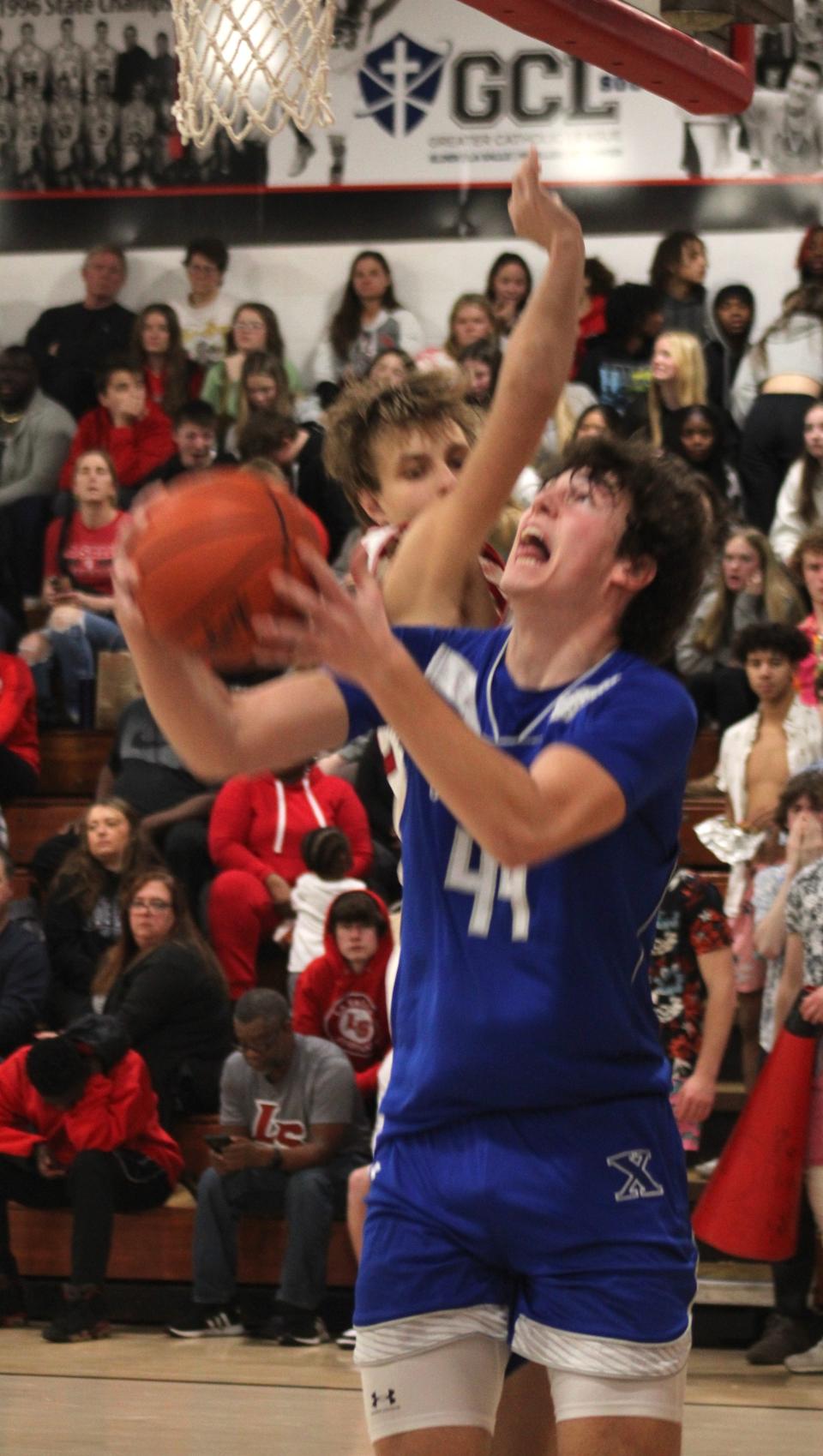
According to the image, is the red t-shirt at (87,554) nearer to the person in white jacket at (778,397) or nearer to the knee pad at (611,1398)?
the person in white jacket at (778,397)

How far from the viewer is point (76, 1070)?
6250 mm

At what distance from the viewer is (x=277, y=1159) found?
622cm

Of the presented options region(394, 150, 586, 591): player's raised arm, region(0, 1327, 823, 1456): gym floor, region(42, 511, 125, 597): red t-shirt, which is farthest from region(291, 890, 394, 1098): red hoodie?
region(394, 150, 586, 591): player's raised arm

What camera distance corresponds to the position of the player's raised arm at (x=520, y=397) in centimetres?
254

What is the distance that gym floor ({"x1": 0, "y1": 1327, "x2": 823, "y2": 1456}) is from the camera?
4918mm

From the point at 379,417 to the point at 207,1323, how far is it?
13.2 feet

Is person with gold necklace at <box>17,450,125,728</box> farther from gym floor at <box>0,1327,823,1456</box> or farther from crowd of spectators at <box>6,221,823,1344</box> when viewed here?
gym floor at <box>0,1327,823,1456</box>

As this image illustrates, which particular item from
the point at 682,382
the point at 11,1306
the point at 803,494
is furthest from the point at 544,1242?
the point at 682,382

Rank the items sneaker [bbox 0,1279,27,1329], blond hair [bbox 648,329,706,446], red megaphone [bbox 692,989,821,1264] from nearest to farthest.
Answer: red megaphone [bbox 692,989,821,1264]
sneaker [bbox 0,1279,27,1329]
blond hair [bbox 648,329,706,446]

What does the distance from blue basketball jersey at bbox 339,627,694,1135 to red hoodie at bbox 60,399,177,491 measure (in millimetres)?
7679

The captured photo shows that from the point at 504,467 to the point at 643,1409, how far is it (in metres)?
1.16

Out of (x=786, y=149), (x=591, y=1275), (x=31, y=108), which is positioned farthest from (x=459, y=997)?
(x=31, y=108)

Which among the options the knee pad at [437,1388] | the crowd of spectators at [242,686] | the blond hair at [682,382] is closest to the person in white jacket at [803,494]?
the crowd of spectators at [242,686]

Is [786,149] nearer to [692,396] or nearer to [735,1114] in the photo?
[692,396]
